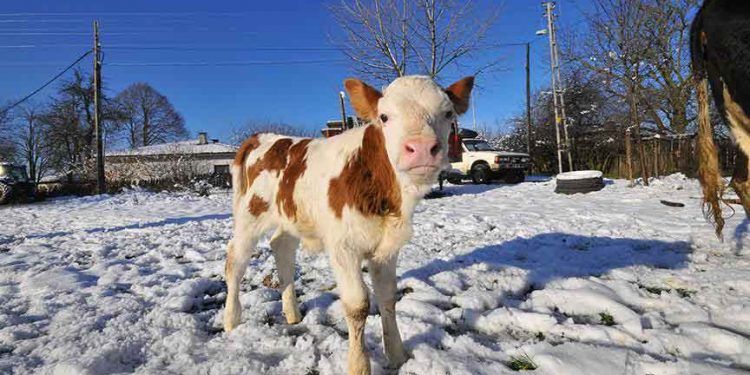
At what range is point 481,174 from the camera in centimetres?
1691

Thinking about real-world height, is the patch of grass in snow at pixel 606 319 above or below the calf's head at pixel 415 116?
below

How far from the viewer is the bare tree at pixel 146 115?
140ft

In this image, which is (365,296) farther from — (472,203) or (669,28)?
(669,28)

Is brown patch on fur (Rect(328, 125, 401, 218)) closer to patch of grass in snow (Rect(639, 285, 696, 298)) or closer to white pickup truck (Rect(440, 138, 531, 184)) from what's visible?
patch of grass in snow (Rect(639, 285, 696, 298))

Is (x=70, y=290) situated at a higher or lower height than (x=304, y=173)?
lower

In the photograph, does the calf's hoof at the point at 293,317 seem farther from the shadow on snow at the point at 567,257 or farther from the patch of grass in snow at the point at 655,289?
the patch of grass in snow at the point at 655,289

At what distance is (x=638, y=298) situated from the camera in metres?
3.22

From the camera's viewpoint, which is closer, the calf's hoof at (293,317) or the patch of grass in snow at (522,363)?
the patch of grass in snow at (522,363)

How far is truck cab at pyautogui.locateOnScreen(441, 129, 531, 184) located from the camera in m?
16.7

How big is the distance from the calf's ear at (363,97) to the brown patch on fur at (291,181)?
654 millimetres

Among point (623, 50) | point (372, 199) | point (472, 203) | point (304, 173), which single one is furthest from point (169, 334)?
point (623, 50)

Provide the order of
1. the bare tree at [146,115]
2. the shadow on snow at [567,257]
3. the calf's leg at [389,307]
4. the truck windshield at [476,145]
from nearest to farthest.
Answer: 1. the calf's leg at [389,307]
2. the shadow on snow at [567,257]
3. the truck windshield at [476,145]
4. the bare tree at [146,115]

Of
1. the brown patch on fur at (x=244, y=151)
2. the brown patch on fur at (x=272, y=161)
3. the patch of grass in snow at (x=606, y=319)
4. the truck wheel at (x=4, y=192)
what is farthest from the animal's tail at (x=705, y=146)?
the truck wheel at (x=4, y=192)

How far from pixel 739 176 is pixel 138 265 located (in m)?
5.61
